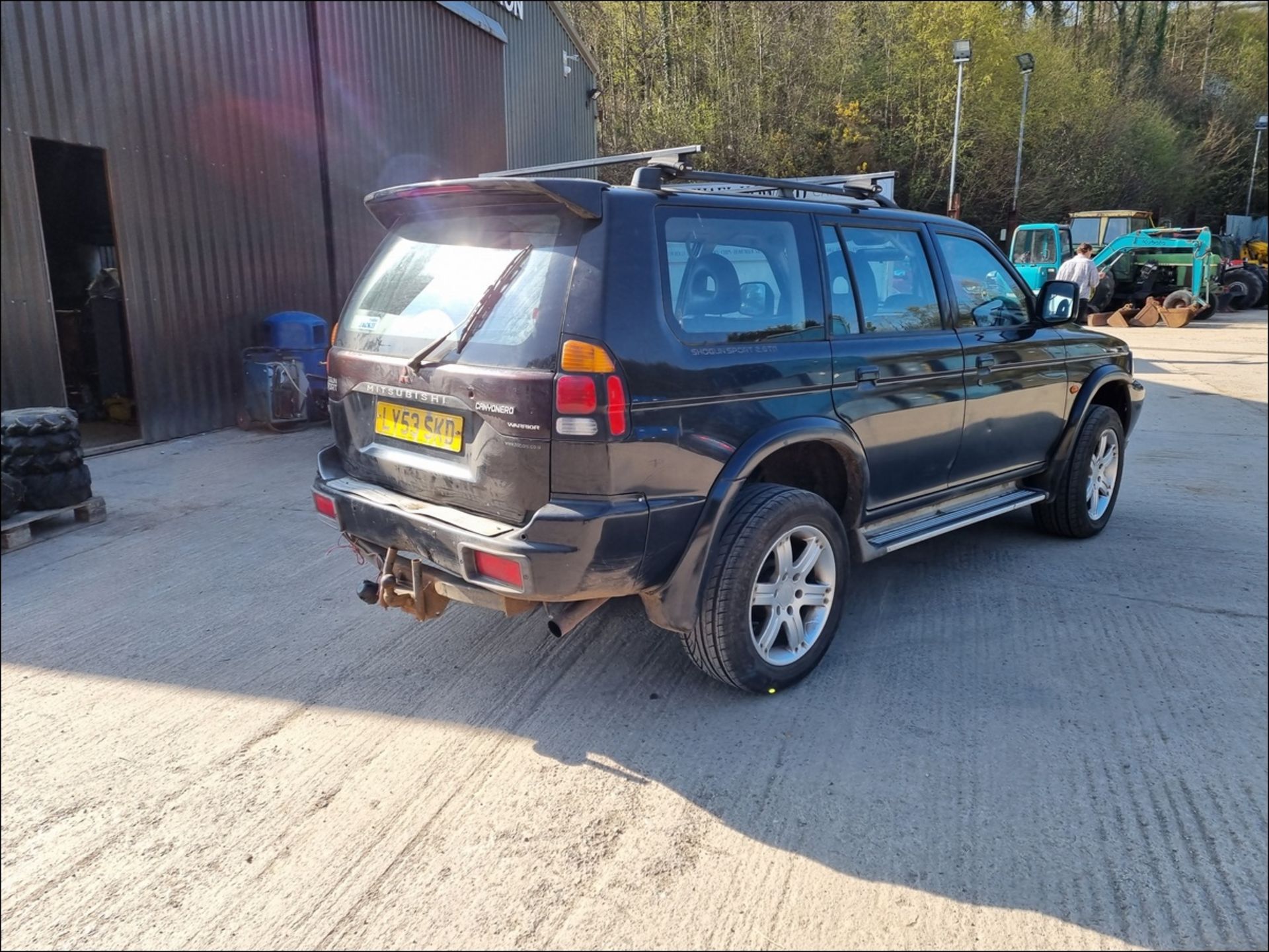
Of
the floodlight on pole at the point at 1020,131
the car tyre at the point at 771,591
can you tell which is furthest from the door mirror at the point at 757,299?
the floodlight on pole at the point at 1020,131

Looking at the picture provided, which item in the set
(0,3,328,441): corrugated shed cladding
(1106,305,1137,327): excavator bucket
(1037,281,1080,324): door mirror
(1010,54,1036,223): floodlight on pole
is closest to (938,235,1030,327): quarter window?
(1037,281,1080,324): door mirror

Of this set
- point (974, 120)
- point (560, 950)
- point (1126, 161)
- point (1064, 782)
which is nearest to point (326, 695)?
point (560, 950)

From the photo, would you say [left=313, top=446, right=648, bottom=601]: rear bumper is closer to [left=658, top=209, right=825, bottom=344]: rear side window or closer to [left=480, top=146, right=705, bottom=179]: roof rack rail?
[left=658, top=209, right=825, bottom=344]: rear side window

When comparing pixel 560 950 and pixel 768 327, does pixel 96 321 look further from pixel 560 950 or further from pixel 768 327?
pixel 560 950

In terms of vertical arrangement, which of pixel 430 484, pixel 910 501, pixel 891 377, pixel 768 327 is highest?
pixel 768 327

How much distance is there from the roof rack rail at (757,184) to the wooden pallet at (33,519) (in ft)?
13.9

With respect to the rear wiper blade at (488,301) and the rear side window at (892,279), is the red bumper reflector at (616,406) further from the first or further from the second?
the rear side window at (892,279)

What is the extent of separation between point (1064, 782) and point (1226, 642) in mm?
1592

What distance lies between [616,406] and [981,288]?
8.89 ft

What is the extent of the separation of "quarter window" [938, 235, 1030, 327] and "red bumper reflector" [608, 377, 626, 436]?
7.57ft

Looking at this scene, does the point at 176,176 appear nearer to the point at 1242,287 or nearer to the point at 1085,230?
the point at 1085,230

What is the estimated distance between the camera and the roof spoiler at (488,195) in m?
2.94

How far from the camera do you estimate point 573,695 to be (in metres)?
3.50

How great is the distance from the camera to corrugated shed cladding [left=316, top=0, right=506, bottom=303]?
10430 millimetres
